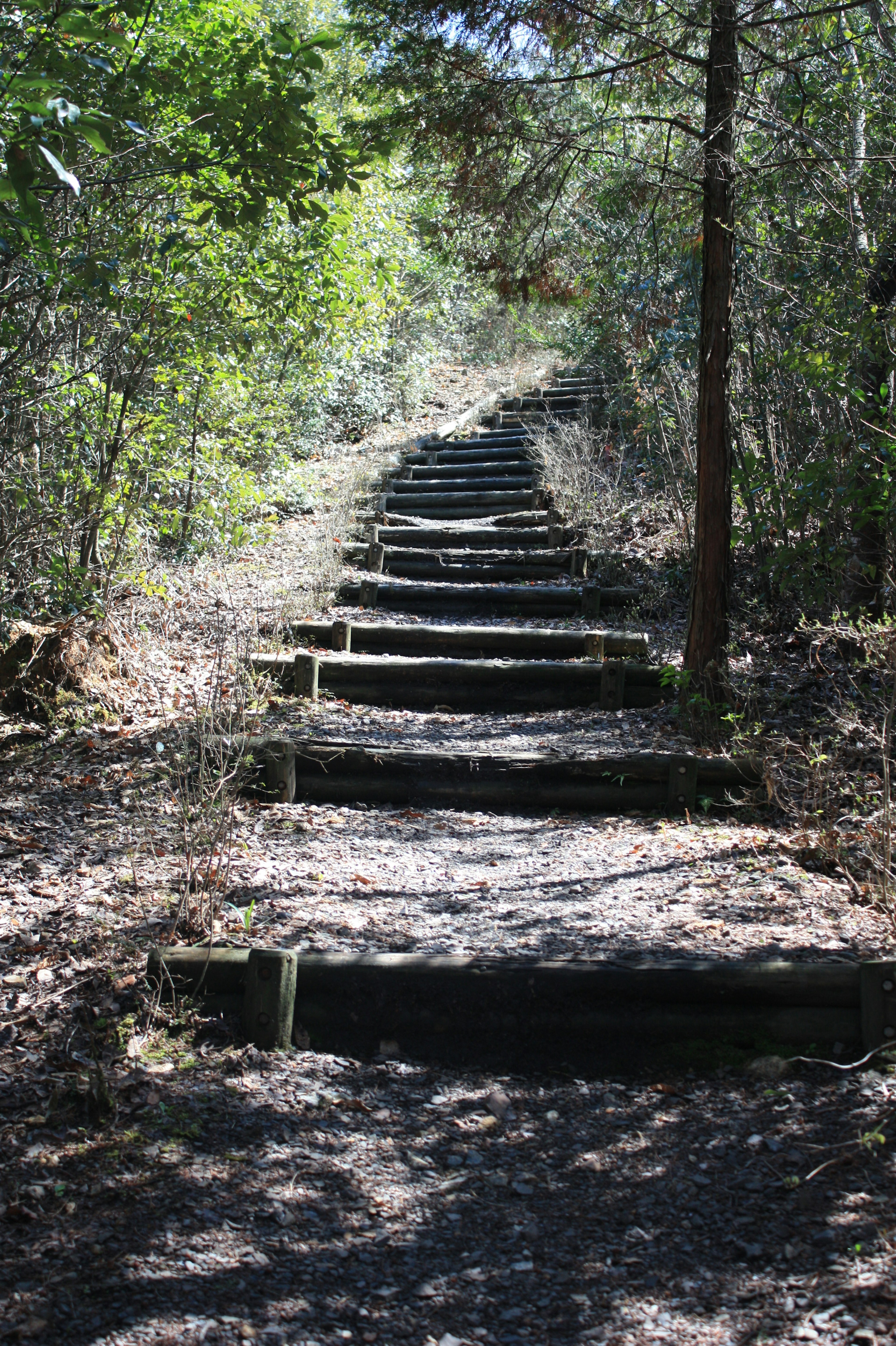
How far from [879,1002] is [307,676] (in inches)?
153

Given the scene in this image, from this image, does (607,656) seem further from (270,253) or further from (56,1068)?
(56,1068)

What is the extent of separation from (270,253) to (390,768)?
11.8 feet

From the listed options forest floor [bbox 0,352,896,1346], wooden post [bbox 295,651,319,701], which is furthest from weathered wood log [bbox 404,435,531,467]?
forest floor [bbox 0,352,896,1346]

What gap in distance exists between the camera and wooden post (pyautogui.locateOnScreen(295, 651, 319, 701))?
19.2 ft

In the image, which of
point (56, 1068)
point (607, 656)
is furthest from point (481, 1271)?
point (607, 656)

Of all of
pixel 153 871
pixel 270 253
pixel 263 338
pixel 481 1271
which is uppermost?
pixel 270 253

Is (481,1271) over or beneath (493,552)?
beneath

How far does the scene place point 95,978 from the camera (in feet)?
9.59

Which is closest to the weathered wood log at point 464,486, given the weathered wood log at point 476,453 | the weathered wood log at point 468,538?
the weathered wood log at point 476,453

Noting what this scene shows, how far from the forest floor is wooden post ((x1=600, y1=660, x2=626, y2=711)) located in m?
1.25

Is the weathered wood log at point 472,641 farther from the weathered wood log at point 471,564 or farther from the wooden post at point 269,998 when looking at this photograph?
the wooden post at point 269,998

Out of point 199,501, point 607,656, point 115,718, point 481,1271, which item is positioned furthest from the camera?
point 199,501

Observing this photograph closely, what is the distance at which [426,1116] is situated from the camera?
8.56 ft

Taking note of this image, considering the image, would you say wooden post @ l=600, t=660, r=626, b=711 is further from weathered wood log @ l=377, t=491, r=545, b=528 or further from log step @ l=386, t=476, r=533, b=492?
log step @ l=386, t=476, r=533, b=492
